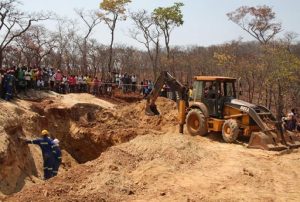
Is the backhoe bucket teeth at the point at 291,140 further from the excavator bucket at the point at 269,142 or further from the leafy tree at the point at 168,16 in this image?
the leafy tree at the point at 168,16

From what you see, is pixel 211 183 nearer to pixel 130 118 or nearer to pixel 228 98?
pixel 228 98

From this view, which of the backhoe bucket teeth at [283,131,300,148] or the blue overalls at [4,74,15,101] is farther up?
the blue overalls at [4,74,15,101]

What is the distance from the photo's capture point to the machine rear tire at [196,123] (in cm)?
1658

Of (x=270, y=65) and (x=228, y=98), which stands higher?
(x=270, y=65)

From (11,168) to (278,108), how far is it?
20.7 m

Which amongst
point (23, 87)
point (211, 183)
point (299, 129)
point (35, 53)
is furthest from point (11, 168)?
point (35, 53)

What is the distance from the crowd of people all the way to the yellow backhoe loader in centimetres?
718

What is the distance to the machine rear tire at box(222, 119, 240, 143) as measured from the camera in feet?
50.7

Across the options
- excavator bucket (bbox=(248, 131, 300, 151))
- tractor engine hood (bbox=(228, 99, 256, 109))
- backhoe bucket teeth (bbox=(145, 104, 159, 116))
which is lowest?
excavator bucket (bbox=(248, 131, 300, 151))

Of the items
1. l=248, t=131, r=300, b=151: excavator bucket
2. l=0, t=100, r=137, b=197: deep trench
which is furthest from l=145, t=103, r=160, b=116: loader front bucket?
l=248, t=131, r=300, b=151: excavator bucket

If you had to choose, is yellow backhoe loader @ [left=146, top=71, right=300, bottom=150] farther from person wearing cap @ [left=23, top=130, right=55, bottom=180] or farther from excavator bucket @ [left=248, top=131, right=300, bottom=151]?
person wearing cap @ [left=23, top=130, right=55, bottom=180]

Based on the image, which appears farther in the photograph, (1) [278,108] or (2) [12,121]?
(1) [278,108]

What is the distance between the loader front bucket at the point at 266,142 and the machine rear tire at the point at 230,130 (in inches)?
28.2

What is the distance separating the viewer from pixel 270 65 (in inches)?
1232
